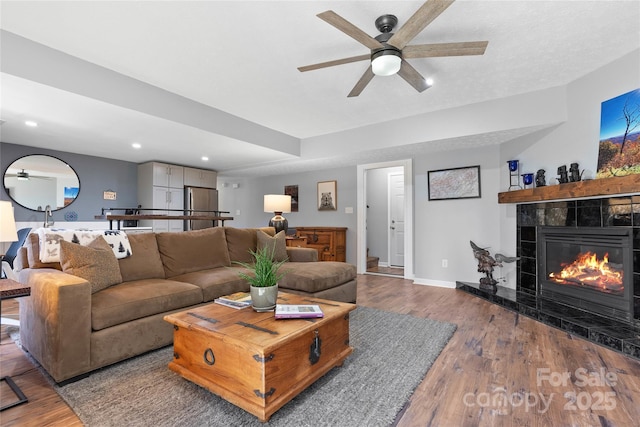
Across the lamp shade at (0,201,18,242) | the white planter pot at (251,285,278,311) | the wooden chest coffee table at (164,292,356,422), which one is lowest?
the wooden chest coffee table at (164,292,356,422)

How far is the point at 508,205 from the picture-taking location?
13.3ft

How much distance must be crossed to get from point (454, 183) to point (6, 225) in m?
4.76

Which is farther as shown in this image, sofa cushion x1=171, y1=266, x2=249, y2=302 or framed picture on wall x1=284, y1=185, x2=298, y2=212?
framed picture on wall x1=284, y1=185, x2=298, y2=212

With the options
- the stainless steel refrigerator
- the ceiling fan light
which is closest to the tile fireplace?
the ceiling fan light

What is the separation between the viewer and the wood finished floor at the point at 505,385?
153 centimetres

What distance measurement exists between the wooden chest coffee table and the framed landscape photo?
3.30 metres

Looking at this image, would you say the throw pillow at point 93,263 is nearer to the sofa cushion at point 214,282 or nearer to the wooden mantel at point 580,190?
the sofa cushion at point 214,282

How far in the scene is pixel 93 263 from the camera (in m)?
Answer: 2.22

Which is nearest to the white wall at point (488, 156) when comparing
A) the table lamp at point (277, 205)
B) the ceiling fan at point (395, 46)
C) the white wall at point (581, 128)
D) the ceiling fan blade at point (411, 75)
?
the white wall at point (581, 128)

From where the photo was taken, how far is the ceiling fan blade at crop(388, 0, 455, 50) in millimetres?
1626

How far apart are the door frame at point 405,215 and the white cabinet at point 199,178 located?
3154mm

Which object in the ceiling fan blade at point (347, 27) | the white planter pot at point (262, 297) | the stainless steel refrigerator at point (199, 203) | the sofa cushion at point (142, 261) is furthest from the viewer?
the stainless steel refrigerator at point (199, 203)

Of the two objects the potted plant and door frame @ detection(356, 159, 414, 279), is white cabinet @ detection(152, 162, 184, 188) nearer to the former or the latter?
door frame @ detection(356, 159, 414, 279)

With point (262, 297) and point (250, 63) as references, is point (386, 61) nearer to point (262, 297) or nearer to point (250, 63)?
point (250, 63)
